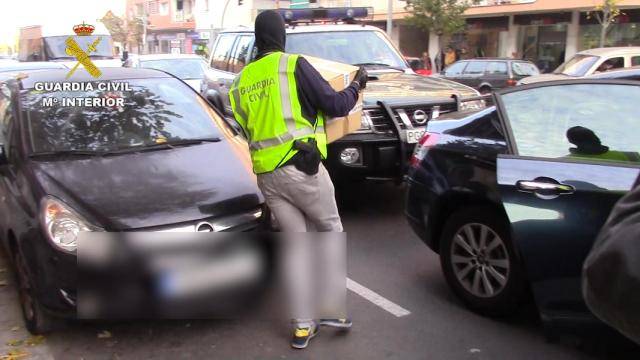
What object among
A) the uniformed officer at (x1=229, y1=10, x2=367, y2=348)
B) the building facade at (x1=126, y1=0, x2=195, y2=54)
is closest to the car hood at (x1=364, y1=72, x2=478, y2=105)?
the uniformed officer at (x1=229, y1=10, x2=367, y2=348)

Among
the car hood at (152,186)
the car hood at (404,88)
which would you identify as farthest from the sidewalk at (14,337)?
the car hood at (404,88)

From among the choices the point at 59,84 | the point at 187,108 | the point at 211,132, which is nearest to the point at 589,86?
the point at 211,132

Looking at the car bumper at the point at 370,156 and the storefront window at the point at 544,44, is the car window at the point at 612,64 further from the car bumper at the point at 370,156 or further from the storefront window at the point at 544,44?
the storefront window at the point at 544,44

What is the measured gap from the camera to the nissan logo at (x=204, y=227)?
3.52m

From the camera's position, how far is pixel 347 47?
24.6ft

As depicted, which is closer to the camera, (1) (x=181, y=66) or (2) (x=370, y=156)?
(2) (x=370, y=156)

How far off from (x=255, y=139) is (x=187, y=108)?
167cm

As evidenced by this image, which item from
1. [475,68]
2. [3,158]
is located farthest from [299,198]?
[475,68]

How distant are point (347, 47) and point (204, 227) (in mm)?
4480

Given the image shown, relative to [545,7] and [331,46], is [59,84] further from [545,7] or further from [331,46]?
[545,7]

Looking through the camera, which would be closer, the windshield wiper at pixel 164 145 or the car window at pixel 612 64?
the windshield wiper at pixel 164 145

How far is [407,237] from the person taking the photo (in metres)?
5.61

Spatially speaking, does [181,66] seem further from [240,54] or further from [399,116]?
[399,116]

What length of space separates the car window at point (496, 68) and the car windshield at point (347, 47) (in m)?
10.8
